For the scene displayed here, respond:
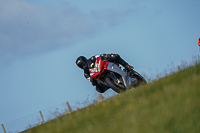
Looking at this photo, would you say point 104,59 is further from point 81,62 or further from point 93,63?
point 81,62

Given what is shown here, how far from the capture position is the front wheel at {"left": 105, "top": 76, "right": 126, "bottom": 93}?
39.7 ft

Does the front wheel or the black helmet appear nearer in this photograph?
the front wheel

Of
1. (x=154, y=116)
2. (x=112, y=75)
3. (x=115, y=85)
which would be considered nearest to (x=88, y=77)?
(x=112, y=75)

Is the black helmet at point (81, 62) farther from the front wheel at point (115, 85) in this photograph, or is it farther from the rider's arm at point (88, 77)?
the front wheel at point (115, 85)

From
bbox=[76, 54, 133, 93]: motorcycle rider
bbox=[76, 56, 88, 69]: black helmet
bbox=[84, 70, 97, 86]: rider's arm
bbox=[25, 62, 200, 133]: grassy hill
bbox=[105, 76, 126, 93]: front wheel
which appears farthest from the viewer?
bbox=[84, 70, 97, 86]: rider's arm

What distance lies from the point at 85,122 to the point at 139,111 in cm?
160

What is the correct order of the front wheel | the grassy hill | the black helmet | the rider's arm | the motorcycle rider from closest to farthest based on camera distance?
the grassy hill
the front wheel
the motorcycle rider
the black helmet
the rider's arm

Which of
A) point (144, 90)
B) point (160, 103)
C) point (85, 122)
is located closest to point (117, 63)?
point (144, 90)

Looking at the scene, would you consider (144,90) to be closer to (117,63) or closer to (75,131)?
(75,131)

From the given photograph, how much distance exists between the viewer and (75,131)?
662 cm

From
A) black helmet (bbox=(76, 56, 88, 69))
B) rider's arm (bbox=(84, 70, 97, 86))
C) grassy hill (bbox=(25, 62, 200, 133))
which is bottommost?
grassy hill (bbox=(25, 62, 200, 133))

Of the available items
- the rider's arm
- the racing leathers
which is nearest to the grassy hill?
the racing leathers

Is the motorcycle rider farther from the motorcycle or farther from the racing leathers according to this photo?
the motorcycle

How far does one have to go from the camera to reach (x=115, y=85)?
12.1 metres
